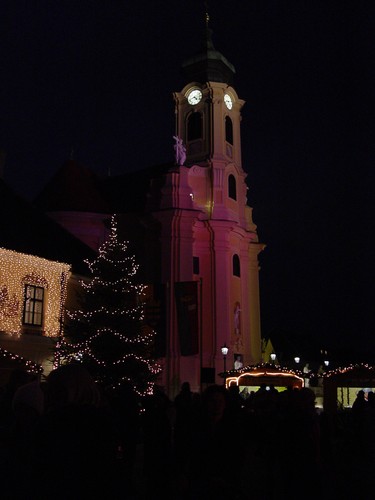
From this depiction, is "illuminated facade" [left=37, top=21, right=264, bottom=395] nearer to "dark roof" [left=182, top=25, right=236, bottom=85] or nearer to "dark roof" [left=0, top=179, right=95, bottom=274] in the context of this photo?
"dark roof" [left=182, top=25, right=236, bottom=85]

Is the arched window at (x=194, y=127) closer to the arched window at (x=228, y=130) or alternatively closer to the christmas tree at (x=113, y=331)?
the arched window at (x=228, y=130)

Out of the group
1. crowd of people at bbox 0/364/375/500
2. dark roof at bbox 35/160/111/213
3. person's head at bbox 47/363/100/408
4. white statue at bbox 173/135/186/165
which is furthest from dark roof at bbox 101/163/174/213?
person's head at bbox 47/363/100/408

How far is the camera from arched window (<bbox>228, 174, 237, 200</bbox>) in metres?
46.0

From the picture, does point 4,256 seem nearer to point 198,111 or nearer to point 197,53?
point 198,111

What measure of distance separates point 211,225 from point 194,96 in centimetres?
1102

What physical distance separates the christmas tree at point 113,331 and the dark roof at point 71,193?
81.1ft

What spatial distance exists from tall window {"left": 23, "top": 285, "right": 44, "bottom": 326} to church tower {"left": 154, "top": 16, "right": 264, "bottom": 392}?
1583 centimetres

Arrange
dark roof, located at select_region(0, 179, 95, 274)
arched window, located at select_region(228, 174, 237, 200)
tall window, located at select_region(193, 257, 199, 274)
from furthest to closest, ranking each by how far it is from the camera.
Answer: arched window, located at select_region(228, 174, 237, 200) < tall window, located at select_region(193, 257, 199, 274) < dark roof, located at select_region(0, 179, 95, 274)

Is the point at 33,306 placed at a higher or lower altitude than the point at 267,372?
higher

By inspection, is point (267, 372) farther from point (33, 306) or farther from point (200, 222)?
point (200, 222)

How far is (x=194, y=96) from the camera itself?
154ft

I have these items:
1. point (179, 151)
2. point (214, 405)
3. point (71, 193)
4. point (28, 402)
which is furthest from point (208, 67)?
point (28, 402)

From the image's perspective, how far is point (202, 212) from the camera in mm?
42938

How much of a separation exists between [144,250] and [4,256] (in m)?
22.3
